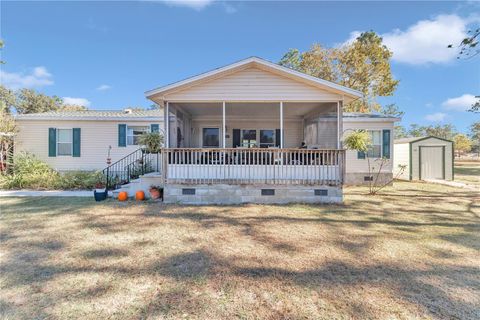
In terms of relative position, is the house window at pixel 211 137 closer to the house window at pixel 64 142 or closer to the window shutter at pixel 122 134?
the window shutter at pixel 122 134

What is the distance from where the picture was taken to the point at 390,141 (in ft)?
37.3

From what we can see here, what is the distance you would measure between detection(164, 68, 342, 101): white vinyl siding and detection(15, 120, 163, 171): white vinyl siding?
4762 mm

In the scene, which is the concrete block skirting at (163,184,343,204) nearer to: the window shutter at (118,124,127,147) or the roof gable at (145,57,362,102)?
the roof gable at (145,57,362,102)

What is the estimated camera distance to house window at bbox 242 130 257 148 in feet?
39.0

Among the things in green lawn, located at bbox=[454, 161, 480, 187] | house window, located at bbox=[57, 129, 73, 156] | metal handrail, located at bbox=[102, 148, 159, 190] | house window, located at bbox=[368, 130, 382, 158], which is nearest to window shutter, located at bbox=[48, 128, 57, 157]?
house window, located at bbox=[57, 129, 73, 156]

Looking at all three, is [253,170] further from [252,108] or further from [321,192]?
[252,108]

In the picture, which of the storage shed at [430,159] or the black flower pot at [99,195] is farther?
the storage shed at [430,159]

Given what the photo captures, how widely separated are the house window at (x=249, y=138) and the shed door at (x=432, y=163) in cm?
964

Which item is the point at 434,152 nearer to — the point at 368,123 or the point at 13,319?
the point at 368,123

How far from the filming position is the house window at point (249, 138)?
468 inches

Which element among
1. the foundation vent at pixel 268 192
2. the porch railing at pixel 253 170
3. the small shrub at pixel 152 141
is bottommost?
the foundation vent at pixel 268 192

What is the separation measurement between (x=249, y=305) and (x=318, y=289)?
892mm

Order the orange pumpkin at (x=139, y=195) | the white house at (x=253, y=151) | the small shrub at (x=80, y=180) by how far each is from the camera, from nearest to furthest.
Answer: the white house at (x=253, y=151) → the orange pumpkin at (x=139, y=195) → the small shrub at (x=80, y=180)

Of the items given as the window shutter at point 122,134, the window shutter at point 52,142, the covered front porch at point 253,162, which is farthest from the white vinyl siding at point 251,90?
the window shutter at point 52,142
